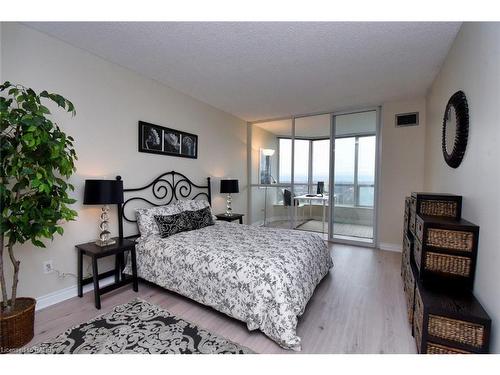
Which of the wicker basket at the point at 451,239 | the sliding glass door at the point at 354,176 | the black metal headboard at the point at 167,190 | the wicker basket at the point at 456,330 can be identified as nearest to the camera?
the wicker basket at the point at 456,330

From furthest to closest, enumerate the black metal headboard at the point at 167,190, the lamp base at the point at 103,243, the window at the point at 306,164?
the window at the point at 306,164 < the black metal headboard at the point at 167,190 < the lamp base at the point at 103,243

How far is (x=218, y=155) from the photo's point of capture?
436 centimetres

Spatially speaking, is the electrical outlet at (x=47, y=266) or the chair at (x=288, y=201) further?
the chair at (x=288, y=201)

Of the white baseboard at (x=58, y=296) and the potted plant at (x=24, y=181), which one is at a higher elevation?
the potted plant at (x=24, y=181)

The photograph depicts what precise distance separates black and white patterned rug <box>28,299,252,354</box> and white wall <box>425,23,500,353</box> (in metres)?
1.57

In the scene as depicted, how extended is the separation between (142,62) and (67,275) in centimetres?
239

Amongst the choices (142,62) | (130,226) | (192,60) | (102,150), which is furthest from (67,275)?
(192,60)

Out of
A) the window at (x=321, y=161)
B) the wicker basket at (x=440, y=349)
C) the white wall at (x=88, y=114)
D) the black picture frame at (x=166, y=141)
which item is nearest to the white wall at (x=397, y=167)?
the window at (x=321, y=161)

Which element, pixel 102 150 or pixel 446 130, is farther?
pixel 102 150

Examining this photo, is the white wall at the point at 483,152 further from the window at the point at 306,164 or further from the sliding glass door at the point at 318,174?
the window at the point at 306,164

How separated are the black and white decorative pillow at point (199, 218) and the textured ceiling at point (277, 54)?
5.84 feet

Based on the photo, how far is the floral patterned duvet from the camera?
1.74 meters

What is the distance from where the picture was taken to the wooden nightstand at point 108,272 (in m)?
2.12
